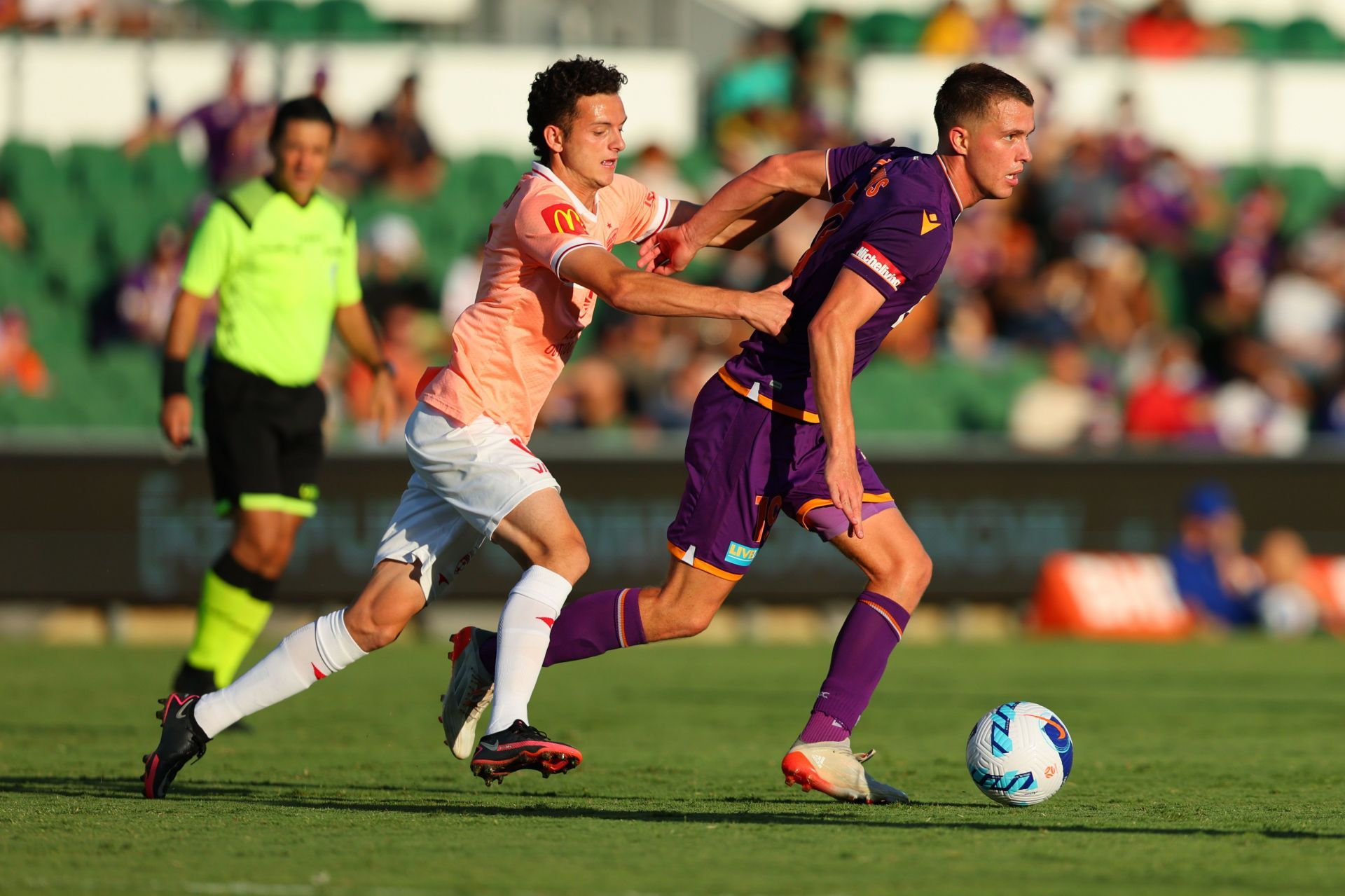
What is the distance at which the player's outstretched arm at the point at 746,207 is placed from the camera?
21.5ft

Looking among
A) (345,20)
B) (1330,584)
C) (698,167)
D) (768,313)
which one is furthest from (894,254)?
(345,20)

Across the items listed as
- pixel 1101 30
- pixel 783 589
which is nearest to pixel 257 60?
pixel 783 589

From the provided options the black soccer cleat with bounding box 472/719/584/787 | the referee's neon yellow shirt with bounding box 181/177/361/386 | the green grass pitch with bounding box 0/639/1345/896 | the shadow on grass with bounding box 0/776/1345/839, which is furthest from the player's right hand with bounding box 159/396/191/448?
the black soccer cleat with bounding box 472/719/584/787

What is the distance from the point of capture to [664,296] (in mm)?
5793

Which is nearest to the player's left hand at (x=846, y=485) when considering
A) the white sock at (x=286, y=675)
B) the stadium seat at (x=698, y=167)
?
the white sock at (x=286, y=675)

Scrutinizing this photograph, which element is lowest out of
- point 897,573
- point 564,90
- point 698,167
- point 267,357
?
point 897,573

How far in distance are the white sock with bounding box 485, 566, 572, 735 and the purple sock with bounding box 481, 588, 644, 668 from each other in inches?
10.8

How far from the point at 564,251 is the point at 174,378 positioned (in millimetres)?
2740

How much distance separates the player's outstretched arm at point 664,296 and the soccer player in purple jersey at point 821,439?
334 mm

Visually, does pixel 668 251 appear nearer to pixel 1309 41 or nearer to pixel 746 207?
pixel 746 207

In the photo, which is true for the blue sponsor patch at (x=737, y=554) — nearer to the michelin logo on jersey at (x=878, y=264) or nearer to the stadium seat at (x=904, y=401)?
the michelin logo on jersey at (x=878, y=264)

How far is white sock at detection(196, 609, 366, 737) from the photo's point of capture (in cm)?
635

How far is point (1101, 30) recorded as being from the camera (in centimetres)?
2233

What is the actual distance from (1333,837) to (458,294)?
11.6m
